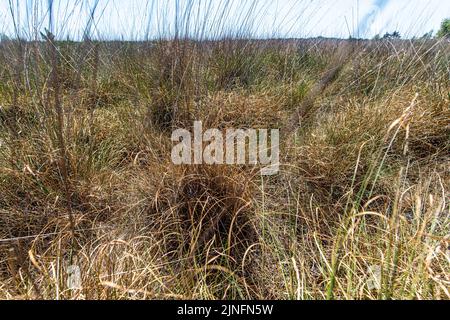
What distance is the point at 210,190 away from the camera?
1052mm

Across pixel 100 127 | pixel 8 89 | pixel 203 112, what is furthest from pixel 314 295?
pixel 8 89

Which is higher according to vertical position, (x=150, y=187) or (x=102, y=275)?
(x=150, y=187)

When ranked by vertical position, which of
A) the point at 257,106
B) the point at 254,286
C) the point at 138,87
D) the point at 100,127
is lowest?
the point at 254,286

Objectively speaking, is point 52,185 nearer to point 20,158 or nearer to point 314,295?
point 20,158

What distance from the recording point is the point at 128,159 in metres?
1.40

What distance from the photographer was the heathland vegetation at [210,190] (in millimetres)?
743

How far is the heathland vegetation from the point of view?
743 millimetres

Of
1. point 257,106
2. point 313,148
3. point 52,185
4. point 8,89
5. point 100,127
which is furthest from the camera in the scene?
point 257,106

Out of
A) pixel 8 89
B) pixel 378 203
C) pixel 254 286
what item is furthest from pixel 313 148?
pixel 8 89

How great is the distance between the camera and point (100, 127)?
1.54 metres

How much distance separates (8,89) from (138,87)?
727 mm

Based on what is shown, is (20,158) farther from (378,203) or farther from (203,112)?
(378,203)

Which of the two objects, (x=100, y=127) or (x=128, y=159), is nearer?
(x=128, y=159)

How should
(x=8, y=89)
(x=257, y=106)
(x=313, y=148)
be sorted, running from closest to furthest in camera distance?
(x=313, y=148)
(x=8, y=89)
(x=257, y=106)
